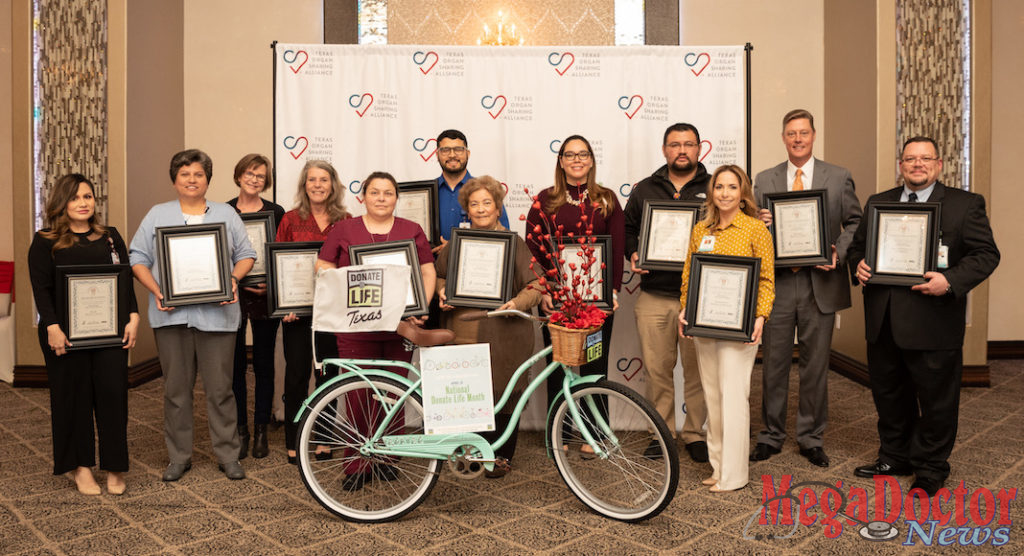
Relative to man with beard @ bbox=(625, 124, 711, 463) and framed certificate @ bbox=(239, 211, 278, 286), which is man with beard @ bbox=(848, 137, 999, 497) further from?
framed certificate @ bbox=(239, 211, 278, 286)

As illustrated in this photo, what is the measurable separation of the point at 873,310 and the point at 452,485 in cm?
222

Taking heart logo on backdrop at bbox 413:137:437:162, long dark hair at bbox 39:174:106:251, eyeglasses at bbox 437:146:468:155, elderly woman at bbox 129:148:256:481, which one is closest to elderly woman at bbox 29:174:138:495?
long dark hair at bbox 39:174:106:251

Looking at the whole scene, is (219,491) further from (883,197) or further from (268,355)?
(883,197)

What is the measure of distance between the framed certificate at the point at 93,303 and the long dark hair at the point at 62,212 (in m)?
0.13

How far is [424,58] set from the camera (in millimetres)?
4867

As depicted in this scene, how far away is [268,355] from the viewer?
171 inches

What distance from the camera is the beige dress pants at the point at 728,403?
3521 millimetres

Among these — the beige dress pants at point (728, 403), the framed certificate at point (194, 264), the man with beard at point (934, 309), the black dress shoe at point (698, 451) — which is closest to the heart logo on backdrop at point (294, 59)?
the framed certificate at point (194, 264)

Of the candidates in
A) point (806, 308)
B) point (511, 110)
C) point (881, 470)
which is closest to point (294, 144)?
point (511, 110)

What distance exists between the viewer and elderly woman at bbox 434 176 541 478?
12.4ft

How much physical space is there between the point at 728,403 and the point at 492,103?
246 cm

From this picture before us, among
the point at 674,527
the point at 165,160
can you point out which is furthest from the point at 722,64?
the point at 165,160

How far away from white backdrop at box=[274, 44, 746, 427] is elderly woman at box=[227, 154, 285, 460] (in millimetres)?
470

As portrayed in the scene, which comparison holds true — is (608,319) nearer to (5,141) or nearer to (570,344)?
(570,344)
